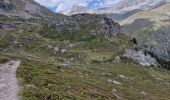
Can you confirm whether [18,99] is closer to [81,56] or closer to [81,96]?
[81,96]

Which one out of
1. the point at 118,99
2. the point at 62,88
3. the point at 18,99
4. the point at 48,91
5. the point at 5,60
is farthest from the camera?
the point at 5,60

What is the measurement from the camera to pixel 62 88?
2418 inches

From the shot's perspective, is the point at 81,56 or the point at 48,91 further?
the point at 81,56

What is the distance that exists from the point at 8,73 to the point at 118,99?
Result: 2325 cm

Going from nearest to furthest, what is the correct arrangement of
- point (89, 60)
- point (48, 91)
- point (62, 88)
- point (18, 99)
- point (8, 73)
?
point (18, 99) < point (48, 91) < point (62, 88) < point (8, 73) < point (89, 60)

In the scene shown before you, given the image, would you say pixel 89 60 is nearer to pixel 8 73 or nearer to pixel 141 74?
pixel 141 74

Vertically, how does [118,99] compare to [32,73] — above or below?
below

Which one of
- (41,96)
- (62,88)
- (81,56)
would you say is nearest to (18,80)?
(62,88)

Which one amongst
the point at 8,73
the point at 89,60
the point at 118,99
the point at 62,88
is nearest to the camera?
the point at 62,88

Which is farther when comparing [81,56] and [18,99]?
[81,56]

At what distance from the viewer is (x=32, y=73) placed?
71062 millimetres

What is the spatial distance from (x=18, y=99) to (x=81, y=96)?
12400mm

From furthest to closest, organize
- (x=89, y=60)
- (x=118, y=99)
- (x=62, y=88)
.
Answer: (x=89, y=60) → (x=118, y=99) → (x=62, y=88)

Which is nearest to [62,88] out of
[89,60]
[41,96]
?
[41,96]
